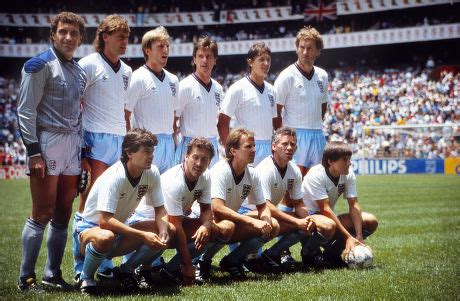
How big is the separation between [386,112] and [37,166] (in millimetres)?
30780

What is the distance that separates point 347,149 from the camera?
632 cm

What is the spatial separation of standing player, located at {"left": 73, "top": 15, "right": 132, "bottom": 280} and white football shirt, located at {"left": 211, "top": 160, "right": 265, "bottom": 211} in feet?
3.56

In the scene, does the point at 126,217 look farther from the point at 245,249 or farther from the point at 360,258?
the point at 360,258

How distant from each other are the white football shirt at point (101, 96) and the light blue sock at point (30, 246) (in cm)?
118

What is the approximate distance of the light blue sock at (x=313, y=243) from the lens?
6211mm

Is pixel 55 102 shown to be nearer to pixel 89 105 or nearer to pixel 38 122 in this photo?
pixel 38 122

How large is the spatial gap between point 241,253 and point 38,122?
239cm

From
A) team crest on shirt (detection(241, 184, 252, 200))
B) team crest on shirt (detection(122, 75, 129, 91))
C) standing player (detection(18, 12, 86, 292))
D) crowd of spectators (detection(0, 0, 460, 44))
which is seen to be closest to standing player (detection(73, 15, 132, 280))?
team crest on shirt (detection(122, 75, 129, 91))

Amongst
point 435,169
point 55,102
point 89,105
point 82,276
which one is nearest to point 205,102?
point 89,105

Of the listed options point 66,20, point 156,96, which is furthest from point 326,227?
point 66,20

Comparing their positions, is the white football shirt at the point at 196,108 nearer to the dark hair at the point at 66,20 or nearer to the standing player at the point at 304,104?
the standing player at the point at 304,104

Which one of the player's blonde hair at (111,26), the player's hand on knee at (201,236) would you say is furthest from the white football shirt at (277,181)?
the player's blonde hair at (111,26)

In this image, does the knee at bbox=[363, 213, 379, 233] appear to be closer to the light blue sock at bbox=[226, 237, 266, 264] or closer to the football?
the football

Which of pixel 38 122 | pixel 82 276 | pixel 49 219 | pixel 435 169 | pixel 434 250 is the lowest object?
pixel 435 169
